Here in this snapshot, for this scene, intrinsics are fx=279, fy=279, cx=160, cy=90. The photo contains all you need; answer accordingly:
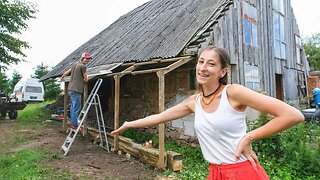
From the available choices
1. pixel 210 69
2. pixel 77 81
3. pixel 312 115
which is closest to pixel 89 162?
pixel 77 81

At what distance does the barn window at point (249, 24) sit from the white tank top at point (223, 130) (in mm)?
8007

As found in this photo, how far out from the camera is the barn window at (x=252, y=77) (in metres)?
9.17

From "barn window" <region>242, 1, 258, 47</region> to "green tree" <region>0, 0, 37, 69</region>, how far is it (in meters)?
12.3

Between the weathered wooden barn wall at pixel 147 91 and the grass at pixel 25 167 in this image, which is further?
the weathered wooden barn wall at pixel 147 91

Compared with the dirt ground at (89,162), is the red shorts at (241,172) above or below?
above

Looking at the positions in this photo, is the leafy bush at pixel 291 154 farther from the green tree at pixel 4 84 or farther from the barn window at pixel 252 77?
the green tree at pixel 4 84

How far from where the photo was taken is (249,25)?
31.5 feet

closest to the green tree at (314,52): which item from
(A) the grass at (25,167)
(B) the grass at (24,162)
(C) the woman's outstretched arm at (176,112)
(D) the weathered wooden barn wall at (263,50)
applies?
(D) the weathered wooden barn wall at (263,50)

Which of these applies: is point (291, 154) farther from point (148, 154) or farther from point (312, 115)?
point (312, 115)

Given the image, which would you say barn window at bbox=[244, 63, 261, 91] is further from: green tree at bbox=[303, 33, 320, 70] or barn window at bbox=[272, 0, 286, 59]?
green tree at bbox=[303, 33, 320, 70]

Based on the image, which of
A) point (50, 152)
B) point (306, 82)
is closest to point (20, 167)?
point (50, 152)

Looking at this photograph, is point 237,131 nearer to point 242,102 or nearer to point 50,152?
point 242,102

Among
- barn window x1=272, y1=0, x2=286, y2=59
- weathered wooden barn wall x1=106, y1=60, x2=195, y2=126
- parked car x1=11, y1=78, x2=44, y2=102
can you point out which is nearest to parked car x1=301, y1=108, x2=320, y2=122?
barn window x1=272, y1=0, x2=286, y2=59

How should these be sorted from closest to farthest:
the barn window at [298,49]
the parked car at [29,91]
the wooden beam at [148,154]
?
the wooden beam at [148,154] → the barn window at [298,49] → the parked car at [29,91]
